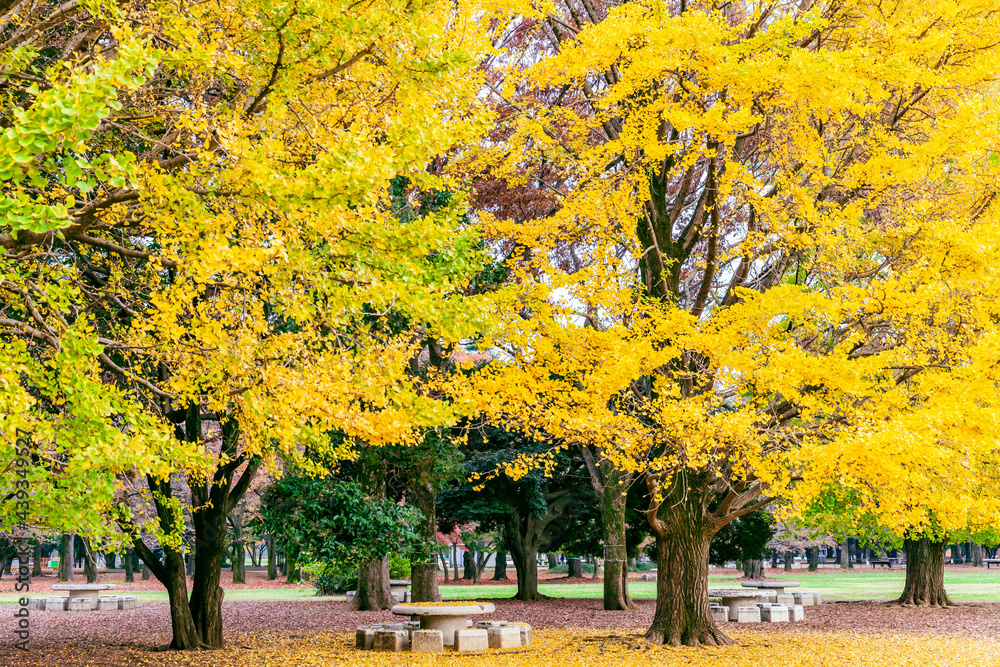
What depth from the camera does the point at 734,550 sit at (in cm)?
2758

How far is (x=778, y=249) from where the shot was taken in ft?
42.4

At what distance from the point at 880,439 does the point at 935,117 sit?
17.0 ft

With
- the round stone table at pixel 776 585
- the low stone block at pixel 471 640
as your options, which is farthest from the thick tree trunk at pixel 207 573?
the round stone table at pixel 776 585

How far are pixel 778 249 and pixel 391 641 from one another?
29.3 ft

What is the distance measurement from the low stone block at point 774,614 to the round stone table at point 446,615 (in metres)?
7.48

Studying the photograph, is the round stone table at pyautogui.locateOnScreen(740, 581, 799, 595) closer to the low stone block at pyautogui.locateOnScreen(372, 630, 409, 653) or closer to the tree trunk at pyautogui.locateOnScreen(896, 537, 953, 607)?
the tree trunk at pyautogui.locateOnScreen(896, 537, 953, 607)

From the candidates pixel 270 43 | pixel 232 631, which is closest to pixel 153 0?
pixel 270 43

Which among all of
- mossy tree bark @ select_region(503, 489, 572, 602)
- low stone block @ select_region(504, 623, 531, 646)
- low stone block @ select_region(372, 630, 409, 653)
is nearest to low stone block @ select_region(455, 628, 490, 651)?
low stone block @ select_region(504, 623, 531, 646)

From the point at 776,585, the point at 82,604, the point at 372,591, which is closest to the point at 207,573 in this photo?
the point at 372,591

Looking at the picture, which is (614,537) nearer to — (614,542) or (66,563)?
(614,542)

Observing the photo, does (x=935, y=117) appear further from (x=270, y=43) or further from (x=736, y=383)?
(x=270, y=43)

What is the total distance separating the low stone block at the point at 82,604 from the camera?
24562 millimetres

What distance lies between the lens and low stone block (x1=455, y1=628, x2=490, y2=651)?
13844 millimetres

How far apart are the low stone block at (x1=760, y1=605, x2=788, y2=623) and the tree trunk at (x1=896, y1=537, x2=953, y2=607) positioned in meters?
6.84
